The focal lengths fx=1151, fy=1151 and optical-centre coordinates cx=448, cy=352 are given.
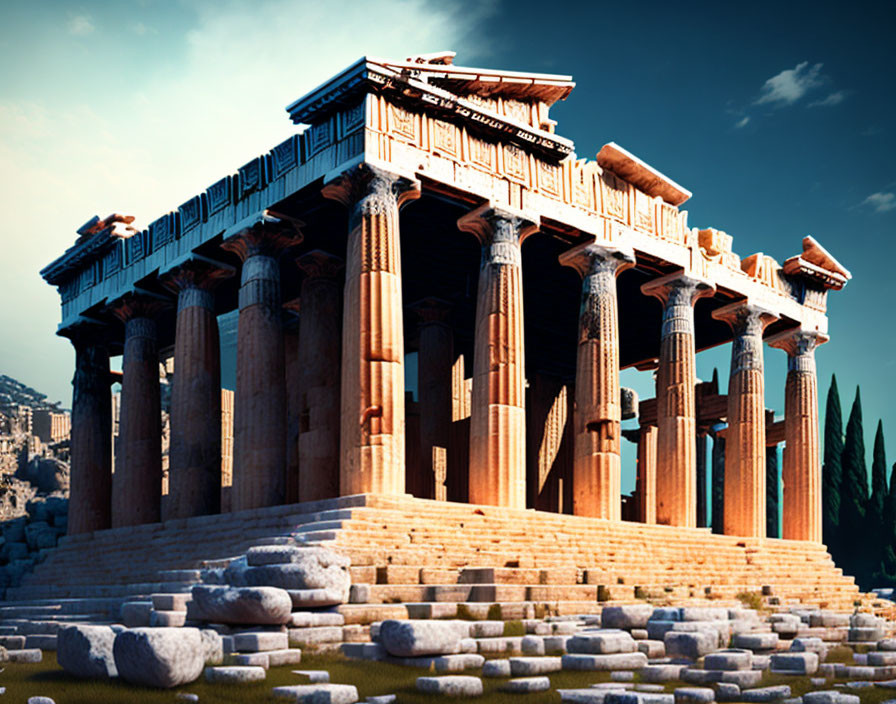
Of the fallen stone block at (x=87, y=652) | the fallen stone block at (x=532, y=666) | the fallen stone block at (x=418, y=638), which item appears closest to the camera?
the fallen stone block at (x=87, y=652)

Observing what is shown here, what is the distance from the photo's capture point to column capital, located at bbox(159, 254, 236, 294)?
28.2 meters

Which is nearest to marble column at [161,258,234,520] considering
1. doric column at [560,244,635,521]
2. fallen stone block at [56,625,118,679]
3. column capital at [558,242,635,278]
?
column capital at [558,242,635,278]

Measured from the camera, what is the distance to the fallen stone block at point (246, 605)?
13.9 m

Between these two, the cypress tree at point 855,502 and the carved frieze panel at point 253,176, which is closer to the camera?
the carved frieze panel at point 253,176

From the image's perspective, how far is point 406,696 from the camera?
11.7 meters

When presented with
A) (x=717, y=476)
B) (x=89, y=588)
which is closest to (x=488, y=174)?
(x=89, y=588)

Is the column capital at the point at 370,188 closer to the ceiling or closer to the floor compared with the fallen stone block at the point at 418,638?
closer to the ceiling

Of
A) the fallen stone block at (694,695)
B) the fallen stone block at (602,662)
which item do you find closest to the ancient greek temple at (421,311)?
the fallen stone block at (602,662)

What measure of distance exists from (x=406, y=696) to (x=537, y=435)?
2706 cm

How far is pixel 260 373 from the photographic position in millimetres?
25484

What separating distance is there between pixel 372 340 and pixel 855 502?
3609 cm

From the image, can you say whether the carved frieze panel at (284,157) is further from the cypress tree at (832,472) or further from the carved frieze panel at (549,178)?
the cypress tree at (832,472)

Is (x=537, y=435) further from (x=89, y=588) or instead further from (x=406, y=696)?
(x=406, y=696)

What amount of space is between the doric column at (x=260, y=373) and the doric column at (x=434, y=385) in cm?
802
